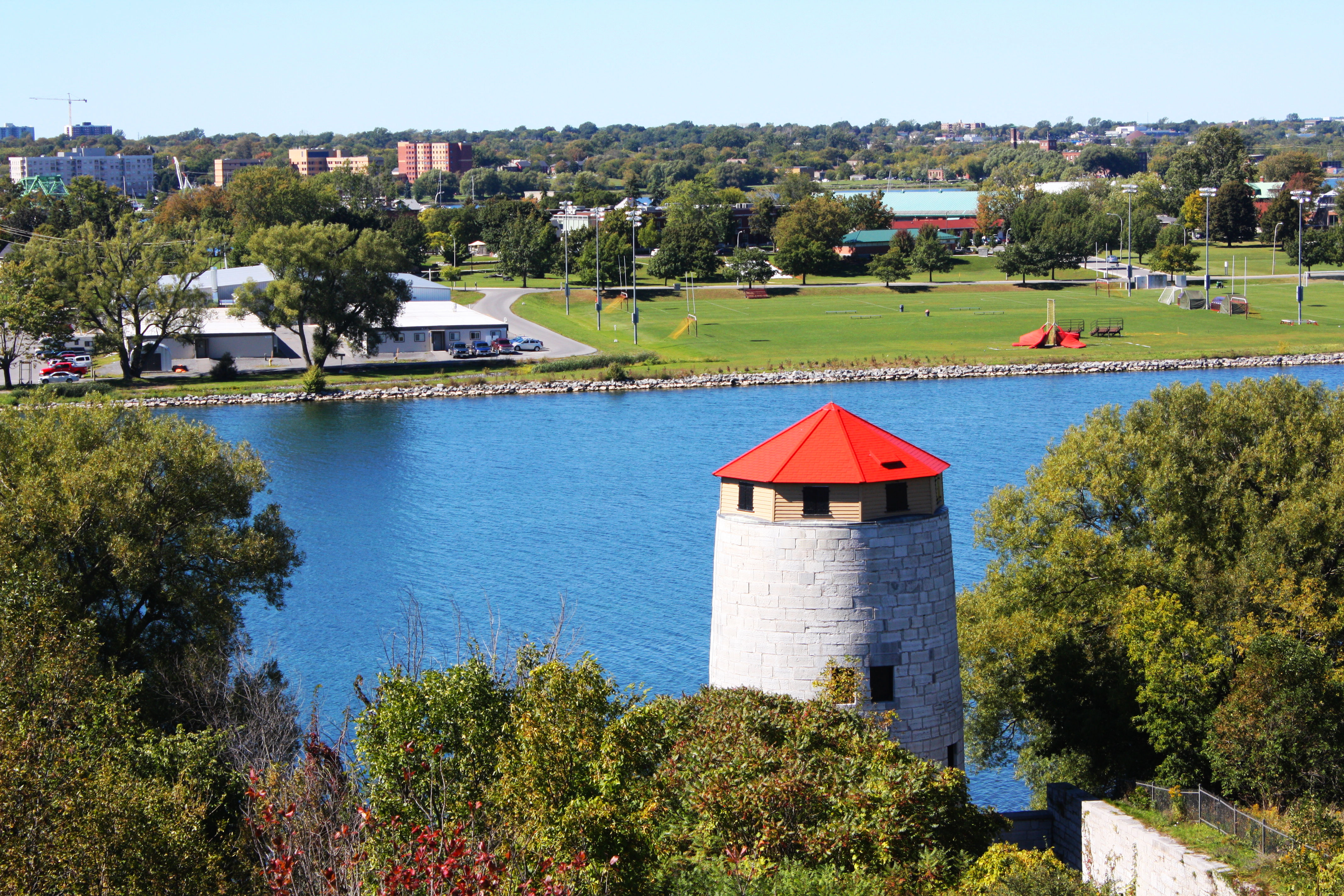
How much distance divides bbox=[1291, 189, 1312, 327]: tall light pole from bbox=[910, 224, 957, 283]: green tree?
31.3m

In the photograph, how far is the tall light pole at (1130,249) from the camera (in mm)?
126938

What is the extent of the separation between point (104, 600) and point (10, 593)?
7043 mm

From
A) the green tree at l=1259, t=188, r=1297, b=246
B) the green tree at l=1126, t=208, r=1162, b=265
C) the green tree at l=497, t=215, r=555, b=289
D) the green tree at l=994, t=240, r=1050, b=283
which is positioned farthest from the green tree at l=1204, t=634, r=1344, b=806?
the green tree at l=1259, t=188, r=1297, b=246

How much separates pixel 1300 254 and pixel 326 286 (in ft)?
259

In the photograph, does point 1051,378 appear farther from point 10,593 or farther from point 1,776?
point 1,776

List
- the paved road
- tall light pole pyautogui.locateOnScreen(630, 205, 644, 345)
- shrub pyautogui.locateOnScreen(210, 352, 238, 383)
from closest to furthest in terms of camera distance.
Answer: shrub pyautogui.locateOnScreen(210, 352, 238, 383), the paved road, tall light pole pyautogui.locateOnScreen(630, 205, 644, 345)

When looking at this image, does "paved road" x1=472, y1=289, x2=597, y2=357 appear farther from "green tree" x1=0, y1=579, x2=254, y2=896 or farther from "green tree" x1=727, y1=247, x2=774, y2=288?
"green tree" x1=0, y1=579, x2=254, y2=896

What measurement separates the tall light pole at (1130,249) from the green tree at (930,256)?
17.0 m

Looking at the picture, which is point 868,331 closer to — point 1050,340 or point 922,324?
point 922,324

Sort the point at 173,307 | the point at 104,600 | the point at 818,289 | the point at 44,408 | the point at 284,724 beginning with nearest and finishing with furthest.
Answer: the point at 284,724 < the point at 104,600 < the point at 44,408 < the point at 173,307 < the point at 818,289

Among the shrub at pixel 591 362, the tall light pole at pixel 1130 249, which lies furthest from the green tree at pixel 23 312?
the tall light pole at pixel 1130 249

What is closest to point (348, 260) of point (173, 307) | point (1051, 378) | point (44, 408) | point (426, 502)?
point (173, 307)

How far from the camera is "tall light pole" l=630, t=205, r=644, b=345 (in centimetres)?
10175

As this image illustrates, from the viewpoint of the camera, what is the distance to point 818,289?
131625mm
